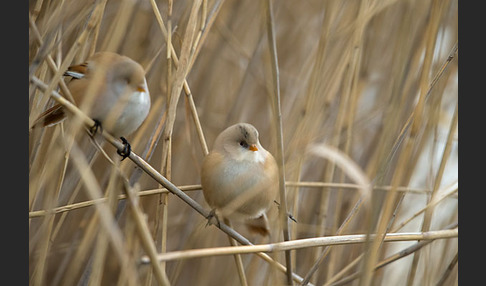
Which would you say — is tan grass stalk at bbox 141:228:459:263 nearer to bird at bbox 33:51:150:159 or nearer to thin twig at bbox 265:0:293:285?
thin twig at bbox 265:0:293:285

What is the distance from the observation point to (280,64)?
2365mm

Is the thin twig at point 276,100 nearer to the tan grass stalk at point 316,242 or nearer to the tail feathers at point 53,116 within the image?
the tan grass stalk at point 316,242

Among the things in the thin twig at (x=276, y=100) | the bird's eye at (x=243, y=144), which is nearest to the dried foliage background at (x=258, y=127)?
the thin twig at (x=276, y=100)

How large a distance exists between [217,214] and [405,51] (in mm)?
815

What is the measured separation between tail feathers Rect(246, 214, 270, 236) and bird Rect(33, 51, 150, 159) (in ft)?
1.88

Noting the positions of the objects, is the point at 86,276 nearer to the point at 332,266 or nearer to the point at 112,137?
the point at 112,137

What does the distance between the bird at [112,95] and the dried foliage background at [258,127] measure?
0.04m

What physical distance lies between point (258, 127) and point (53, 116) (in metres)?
1.07

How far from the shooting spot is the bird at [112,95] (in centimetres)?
130

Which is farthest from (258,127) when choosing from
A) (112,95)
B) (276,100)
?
(276,100)

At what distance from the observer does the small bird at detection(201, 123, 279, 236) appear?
1578 millimetres

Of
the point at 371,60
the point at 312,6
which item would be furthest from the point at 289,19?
the point at 371,60

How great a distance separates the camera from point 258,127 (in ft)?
7.37

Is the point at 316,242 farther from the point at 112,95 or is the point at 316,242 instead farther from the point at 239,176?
the point at 112,95
